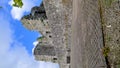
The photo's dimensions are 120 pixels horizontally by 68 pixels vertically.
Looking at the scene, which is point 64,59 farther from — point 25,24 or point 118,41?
point 118,41

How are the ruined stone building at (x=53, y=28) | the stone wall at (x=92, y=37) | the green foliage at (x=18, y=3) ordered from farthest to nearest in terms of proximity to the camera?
the ruined stone building at (x=53, y=28)
the green foliage at (x=18, y=3)
the stone wall at (x=92, y=37)

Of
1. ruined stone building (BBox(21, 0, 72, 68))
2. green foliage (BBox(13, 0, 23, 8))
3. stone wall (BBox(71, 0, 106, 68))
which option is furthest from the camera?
ruined stone building (BBox(21, 0, 72, 68))

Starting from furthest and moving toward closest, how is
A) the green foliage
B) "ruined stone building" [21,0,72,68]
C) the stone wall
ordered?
"ruined stone building" [21,0,72,68], the green foliage, the stone wall

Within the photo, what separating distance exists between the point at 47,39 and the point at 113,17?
57.5ft

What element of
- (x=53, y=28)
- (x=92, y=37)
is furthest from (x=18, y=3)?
(x=53, y=28)

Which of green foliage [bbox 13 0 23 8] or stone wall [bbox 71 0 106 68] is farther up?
green foliage [bbox 13 0 23 8]

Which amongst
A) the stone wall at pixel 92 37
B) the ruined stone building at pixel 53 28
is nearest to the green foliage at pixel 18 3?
the stone wall at pixel 92 37

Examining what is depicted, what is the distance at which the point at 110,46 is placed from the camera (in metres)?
4.13

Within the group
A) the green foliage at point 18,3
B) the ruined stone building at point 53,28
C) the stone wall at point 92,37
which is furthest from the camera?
the ruined stone building at point 53,28

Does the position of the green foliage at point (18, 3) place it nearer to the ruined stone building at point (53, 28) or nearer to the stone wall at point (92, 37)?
the stone wall at point (92, 37)

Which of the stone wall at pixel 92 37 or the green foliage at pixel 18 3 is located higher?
the green foliage at pixel 18 3

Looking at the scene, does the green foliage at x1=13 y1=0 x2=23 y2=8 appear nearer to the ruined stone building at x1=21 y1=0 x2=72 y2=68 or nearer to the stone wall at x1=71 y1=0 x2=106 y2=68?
the stone wall at x1=71 y1=0 x2=106 y2=68

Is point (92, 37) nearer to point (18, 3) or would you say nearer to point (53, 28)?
point (18, 3)

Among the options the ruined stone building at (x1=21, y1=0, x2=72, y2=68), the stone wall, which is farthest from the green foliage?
the ruined stone building at (x1=21, y1=0, x2=72, y2=68)
